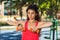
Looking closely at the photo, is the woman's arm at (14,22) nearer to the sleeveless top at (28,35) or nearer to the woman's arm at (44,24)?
the sleeveless top at (28,35)

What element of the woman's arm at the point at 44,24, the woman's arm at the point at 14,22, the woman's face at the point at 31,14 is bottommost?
the woman's arm at the point at 44,24

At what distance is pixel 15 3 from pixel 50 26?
0.73 m

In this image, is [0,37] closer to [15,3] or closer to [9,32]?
[9,32]

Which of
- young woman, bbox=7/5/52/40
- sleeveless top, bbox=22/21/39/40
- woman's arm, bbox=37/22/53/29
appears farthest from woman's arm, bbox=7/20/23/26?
woman's arm, bbox=37/22/53/29

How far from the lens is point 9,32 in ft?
12.0

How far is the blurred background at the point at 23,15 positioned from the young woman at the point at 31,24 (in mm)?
63

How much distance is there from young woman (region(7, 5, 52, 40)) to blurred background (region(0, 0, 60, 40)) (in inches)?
2.5

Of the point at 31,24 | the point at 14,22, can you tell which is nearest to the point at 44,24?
→ the point at 31,24

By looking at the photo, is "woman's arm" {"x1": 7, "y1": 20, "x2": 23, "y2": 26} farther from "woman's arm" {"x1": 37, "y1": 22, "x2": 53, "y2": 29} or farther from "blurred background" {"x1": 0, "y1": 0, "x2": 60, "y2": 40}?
"woman's arm" {"x1": 37, "y1": 22, "x2": 53, "y2": 29}

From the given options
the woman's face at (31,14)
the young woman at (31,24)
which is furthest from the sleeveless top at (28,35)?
the woman's face at (31,14)

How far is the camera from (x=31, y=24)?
3.65 meters

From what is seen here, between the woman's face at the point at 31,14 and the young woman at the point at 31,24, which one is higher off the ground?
the woman's face at the point at 31,14

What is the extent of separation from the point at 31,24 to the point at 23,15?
0.21 metres

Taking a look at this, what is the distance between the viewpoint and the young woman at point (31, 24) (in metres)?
3.63
